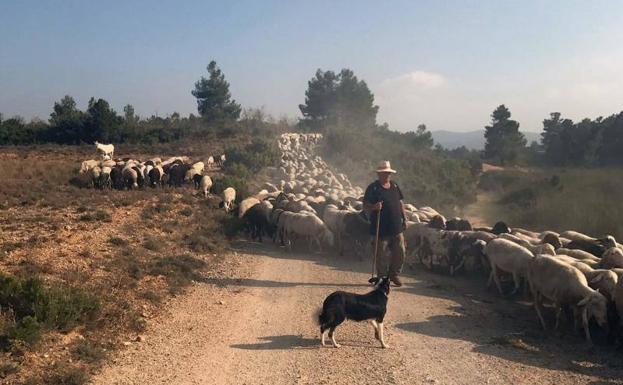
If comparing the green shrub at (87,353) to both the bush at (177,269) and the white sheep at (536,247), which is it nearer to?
the bush at (177,269)

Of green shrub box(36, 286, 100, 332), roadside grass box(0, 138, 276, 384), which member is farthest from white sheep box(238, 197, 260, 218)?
green shrub box(36, 286, 100, 332)

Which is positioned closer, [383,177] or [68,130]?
[383,177]

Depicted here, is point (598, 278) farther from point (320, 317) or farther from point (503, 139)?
point (503, 139)

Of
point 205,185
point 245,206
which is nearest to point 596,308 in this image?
point 245,206

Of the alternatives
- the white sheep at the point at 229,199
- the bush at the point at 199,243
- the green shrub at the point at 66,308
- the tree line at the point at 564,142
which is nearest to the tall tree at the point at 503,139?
the tree line at the point at 564,142

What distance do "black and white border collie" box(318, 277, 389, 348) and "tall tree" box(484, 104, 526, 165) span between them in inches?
2018

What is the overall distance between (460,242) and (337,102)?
2007 inches

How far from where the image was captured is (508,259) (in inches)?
396

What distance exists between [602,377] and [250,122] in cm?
4516

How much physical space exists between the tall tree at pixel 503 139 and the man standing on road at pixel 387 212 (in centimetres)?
4837

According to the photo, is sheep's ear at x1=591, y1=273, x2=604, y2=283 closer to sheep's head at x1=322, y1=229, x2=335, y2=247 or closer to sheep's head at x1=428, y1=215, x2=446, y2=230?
sheep's head at x1=428, y1=215, x2=446, y2=230

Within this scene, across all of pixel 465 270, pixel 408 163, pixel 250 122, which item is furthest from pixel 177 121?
A: pixel 465 270

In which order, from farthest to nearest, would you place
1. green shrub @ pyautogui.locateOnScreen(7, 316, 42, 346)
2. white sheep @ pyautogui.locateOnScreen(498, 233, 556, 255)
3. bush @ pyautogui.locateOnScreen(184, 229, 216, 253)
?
bush @ pyautogui.locateOnScreen(184, 229, 216, 253) → white sheep @ pyautogui.locateOnScreen(498, 233, 556, 255) → green shrub @ pyautogui.locateOnScreen(7, 316, 42, 346)

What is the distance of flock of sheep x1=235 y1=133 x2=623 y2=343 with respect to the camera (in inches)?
316
